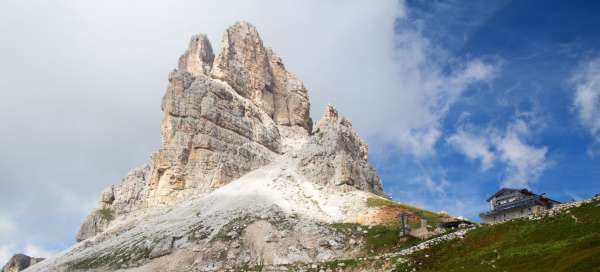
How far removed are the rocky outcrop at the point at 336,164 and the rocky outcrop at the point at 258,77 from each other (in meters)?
51.5

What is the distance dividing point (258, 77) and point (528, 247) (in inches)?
5437

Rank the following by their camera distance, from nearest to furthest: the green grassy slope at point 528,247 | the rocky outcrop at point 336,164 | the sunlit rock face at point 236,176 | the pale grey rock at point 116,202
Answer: the green grassy slope at point 528,247 < the sunlit rock face at point 236,176 < the rocky outcrop at point 336,164 < the pale grey rock at point 116,202

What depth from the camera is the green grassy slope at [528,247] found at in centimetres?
4794

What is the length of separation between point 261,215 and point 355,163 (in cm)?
3460

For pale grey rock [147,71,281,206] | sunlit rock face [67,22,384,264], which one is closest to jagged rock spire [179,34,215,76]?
sunlit rock face [67,22,384,264]

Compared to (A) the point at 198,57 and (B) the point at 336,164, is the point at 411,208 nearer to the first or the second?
(B) the point at 336,164

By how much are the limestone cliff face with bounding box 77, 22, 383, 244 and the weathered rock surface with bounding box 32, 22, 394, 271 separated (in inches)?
12.3

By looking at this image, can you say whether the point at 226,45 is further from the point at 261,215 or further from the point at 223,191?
the point at 261,215

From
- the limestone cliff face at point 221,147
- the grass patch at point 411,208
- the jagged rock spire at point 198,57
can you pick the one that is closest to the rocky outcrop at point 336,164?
the limestone cliff face at point 221,147

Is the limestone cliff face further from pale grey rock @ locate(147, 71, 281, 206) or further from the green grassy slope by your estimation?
the green grassy slope

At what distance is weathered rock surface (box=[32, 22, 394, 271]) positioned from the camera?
288ft

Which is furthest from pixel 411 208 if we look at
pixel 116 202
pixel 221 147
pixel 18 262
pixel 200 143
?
pixel 18 262

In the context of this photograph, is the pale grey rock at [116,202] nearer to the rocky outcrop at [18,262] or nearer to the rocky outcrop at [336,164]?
the rocky outcrop at [18,262]

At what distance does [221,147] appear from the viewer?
142250 millimetres
